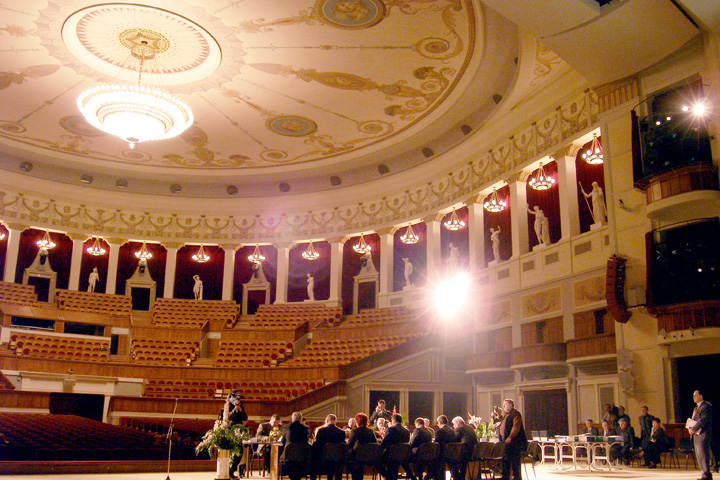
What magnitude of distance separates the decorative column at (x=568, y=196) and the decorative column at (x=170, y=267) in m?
14.0

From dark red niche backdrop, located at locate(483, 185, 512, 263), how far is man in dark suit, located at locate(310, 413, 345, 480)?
10.3 m

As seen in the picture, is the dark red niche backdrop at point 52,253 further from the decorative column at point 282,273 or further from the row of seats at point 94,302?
the decorative column at point 282,273

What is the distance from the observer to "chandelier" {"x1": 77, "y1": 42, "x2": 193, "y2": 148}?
12.2m

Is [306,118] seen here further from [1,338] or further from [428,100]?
[1,338]

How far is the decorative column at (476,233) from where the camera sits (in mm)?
16984

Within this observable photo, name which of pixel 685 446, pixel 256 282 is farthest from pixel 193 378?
pixel 685 446

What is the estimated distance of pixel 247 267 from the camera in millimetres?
23828

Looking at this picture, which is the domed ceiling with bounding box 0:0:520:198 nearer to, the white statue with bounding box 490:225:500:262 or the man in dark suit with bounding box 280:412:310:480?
the white statue with bounding box 490:225:500:262

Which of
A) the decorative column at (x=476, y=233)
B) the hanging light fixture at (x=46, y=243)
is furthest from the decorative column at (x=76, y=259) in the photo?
the decorative column at (x=476, y=233)

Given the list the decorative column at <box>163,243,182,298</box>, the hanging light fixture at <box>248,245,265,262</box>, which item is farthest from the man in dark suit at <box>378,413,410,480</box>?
the decorative column at <box>163,243,182,298</box>

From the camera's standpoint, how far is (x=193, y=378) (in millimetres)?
17562

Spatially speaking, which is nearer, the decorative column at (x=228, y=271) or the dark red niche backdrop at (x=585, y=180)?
the dark red niche backdrop at (x=585, y=180)

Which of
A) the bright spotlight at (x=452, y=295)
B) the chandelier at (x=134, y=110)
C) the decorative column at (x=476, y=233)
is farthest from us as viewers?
the decorative column at (x=476, y=233)

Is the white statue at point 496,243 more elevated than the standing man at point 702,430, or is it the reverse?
the white statue at point 496,243
